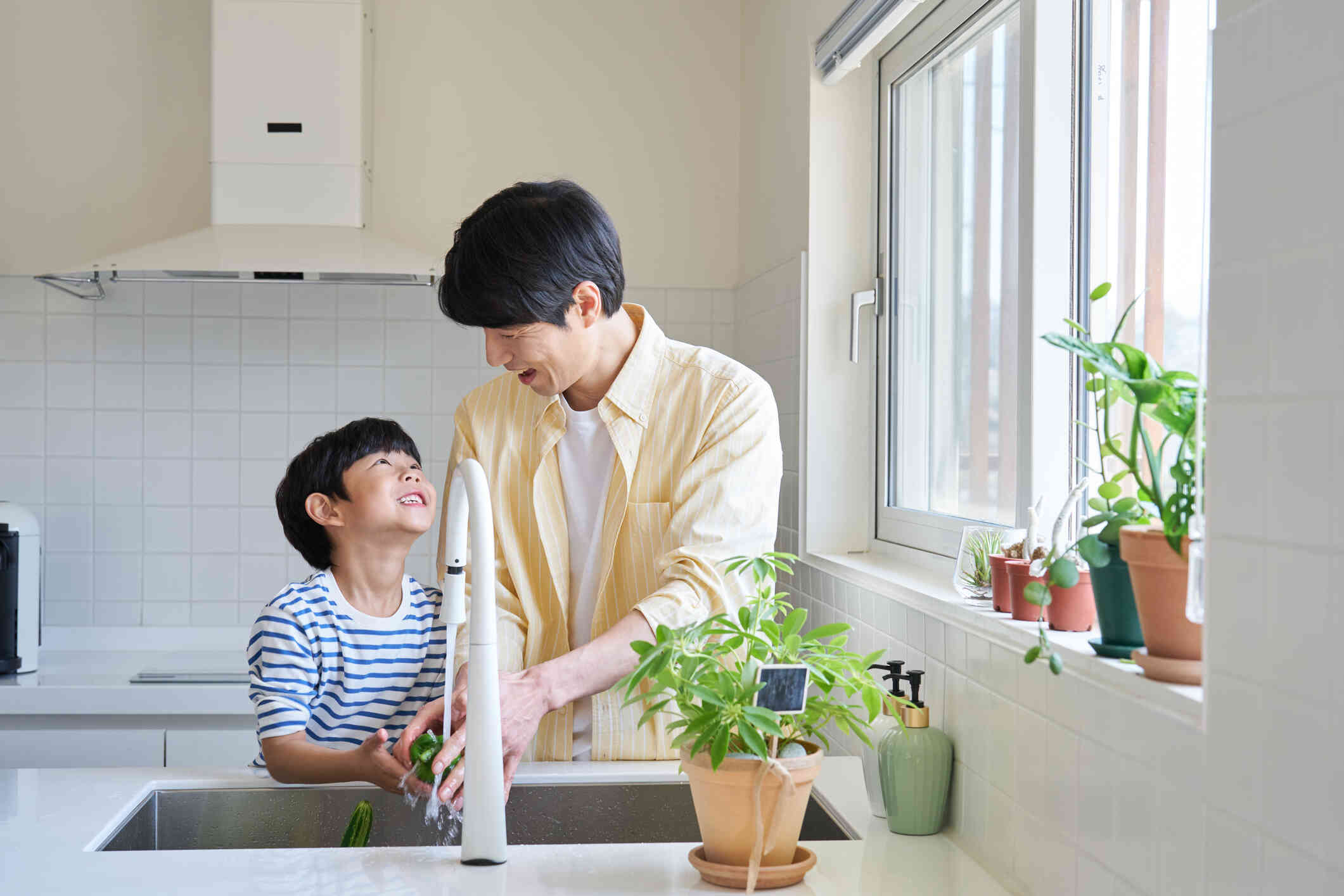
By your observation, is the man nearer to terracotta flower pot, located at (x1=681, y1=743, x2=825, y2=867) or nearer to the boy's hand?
the boy's hand

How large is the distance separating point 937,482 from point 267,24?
6.33ft

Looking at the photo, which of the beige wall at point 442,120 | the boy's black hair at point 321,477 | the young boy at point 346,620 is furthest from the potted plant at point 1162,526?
the beige wall at point 442,120

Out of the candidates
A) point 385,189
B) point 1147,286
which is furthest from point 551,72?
point 1147,286

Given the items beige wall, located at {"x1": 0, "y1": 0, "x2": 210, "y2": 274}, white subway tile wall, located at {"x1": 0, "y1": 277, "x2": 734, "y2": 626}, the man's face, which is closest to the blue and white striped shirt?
the man's face

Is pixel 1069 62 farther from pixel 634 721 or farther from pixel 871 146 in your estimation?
pixel 634 721

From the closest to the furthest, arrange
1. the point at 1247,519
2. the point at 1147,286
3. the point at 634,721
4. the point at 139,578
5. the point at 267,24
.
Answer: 1. the point at 1247,519
2. the point at 1147,286
3. the point at 634,721
4. the point at 267,24
5. the point at 139,578

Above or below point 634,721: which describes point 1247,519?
above

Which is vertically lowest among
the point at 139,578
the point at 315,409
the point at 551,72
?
the point at 139,578

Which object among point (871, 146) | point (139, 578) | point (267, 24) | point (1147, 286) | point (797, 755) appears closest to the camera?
point (797, 755)

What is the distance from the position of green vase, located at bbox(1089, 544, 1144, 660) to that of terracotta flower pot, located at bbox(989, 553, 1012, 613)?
11.6 inches

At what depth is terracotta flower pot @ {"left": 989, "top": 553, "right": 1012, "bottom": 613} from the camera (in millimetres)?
1308

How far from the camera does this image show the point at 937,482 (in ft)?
6.75

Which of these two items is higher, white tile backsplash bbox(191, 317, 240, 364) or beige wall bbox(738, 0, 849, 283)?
beige wall bbox(738, 0, 849, 283)

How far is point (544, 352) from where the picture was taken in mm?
1476
